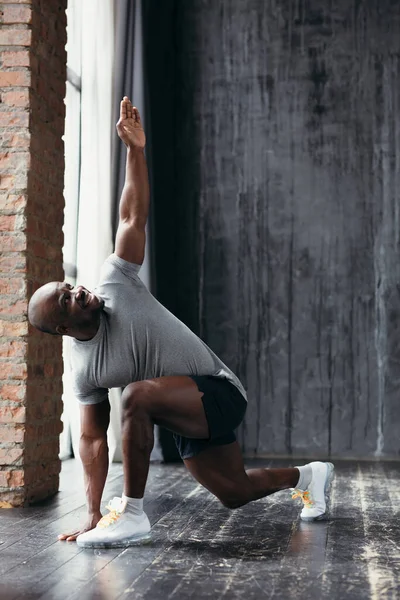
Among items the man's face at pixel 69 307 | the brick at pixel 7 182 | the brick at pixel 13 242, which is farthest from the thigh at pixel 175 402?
the brick at pixel 7 182

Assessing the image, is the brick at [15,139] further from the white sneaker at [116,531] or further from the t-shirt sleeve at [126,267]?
the white sneaker at [116,531]

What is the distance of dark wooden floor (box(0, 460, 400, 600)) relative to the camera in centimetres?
196

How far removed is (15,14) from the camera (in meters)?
3.25

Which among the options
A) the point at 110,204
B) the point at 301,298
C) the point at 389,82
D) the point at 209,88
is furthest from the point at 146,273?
the point at 389,82

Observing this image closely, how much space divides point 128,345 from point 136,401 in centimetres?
18

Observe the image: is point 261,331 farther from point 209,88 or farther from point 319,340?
point 209,88

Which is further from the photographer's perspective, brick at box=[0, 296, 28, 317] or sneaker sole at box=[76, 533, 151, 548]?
brick at box=[0, 296, 28, 317]

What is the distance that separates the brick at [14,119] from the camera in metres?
3.22

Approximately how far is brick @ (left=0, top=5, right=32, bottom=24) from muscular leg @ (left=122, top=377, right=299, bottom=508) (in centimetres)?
158

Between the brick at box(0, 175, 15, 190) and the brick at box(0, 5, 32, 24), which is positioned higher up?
the brick at box(0, 5, 32, 24)

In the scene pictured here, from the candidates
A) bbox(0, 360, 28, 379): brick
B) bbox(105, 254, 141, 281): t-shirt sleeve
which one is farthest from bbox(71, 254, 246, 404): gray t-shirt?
bbox(0, 360, 28, 379): brick

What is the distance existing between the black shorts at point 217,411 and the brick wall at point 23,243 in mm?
806

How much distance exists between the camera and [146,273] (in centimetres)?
488

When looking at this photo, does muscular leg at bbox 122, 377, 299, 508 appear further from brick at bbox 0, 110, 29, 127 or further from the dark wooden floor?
brick at bbox 0, 110, 29, 127
